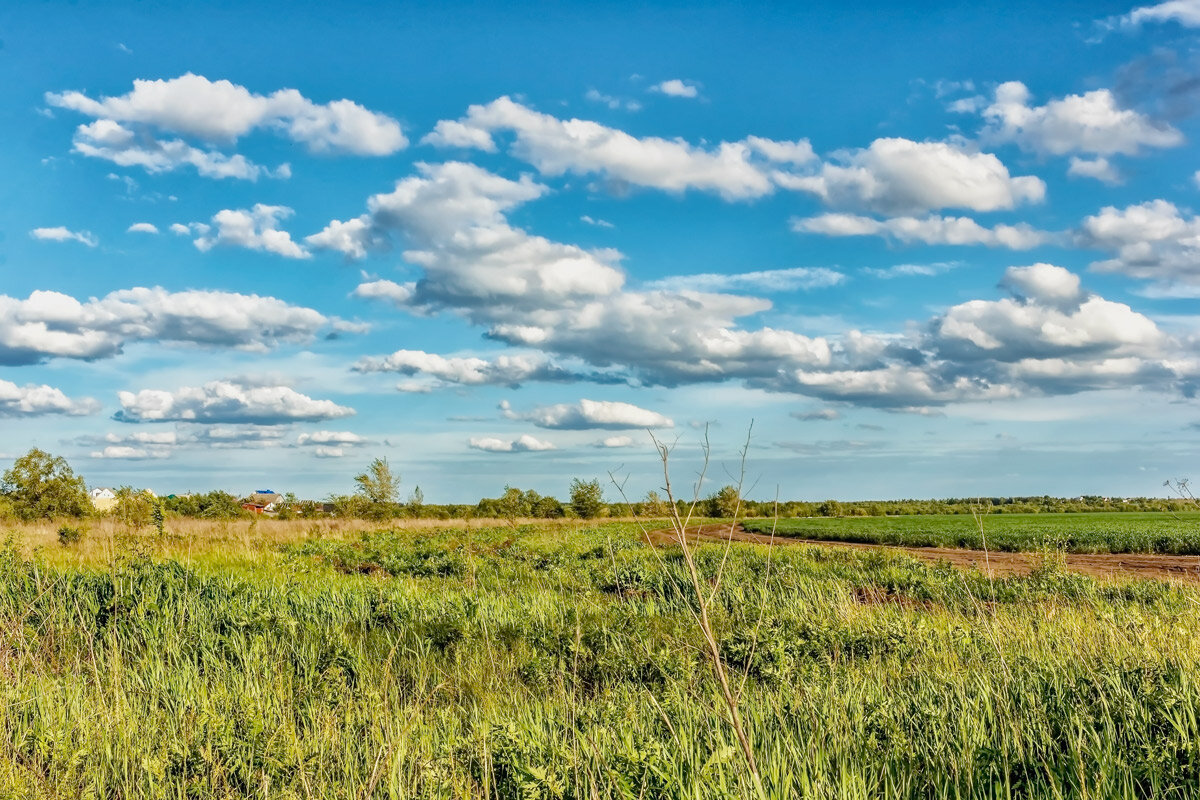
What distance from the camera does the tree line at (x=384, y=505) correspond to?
117 feet

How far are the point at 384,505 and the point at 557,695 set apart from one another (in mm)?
60935

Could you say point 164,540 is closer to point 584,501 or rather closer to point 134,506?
point 134,506

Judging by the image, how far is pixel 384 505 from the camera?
65.1 m

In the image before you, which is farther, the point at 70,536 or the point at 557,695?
the point at 70,536

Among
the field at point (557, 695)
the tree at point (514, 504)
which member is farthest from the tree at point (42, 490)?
the tree at point (514, 504)

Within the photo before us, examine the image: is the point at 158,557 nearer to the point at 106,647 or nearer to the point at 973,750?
the point at 106,647

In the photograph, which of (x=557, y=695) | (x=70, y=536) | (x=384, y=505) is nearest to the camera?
(x=557, y=695)

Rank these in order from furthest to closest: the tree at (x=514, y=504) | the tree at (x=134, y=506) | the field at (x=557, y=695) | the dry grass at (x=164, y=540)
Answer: the tree at (x=514, y=504) < the tree at (x=134, y=506) < the dry grass at (x=164, y=540) < the field at (x=557, y=695)

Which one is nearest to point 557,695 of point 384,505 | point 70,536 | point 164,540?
point 164,540

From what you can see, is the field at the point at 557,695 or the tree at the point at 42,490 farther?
the tree at the point at 42,490

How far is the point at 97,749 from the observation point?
559cm

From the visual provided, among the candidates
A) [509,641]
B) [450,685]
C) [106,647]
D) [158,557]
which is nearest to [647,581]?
[509,641]

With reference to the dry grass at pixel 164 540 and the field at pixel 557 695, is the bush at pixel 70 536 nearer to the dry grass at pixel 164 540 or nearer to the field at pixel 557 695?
the dry grass at pixel 164 540

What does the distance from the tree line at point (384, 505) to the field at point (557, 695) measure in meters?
1.40
